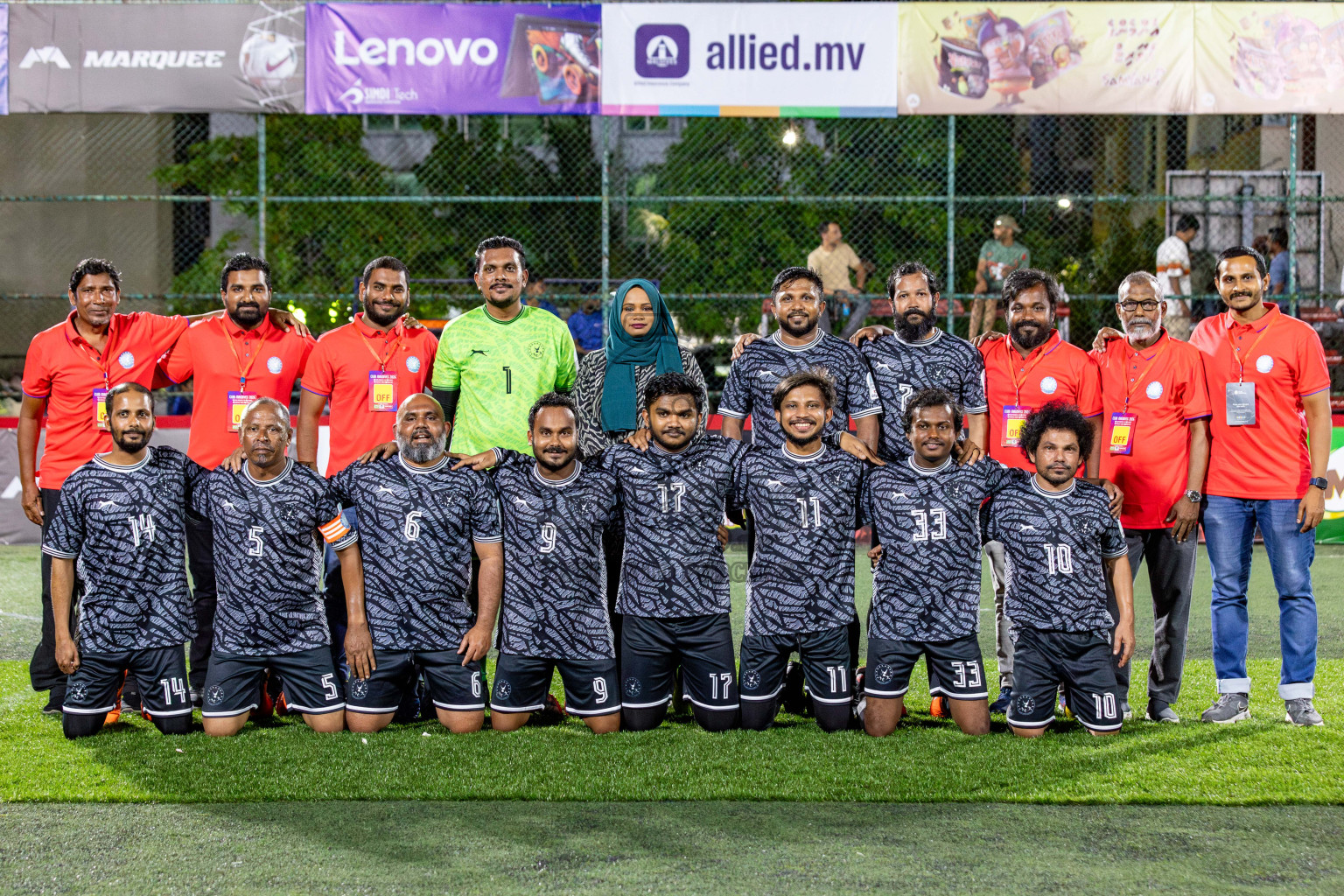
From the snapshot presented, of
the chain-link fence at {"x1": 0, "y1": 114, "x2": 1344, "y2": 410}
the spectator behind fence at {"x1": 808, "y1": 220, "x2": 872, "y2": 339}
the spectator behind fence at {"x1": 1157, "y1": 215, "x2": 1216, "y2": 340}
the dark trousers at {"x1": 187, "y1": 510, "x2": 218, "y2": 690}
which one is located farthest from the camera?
the chain-link fence at {"x1": 0, "y1": 114, "x2": 1344, "y2": 410}

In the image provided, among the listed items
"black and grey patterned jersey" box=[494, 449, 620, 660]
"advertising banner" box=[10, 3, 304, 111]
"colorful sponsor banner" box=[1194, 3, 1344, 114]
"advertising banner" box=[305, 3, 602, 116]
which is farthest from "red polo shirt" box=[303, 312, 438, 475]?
"colorful sponsor banner" box=[1194, 3, 1344, 114]

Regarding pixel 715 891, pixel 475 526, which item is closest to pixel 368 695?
pixel 475 526

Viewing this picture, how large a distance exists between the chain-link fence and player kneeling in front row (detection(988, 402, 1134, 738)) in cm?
990

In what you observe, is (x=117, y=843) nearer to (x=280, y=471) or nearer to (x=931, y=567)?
(x=280, y=471)

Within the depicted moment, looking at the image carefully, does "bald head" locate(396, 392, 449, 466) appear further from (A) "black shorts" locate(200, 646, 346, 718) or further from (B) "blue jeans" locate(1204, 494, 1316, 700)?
Result: (B) "blue jeans" locate(1204, 494, 1316, 700)

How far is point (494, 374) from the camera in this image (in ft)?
19.1

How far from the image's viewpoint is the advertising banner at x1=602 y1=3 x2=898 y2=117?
11.4 meters

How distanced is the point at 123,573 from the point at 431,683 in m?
1.35

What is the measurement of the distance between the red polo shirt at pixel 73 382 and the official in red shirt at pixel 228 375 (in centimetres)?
33

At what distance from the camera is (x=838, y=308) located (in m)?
13.4

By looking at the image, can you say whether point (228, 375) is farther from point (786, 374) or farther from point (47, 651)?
point (786, 374)

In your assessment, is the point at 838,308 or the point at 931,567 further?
the point at 838,308

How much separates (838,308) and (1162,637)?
8.18 meters

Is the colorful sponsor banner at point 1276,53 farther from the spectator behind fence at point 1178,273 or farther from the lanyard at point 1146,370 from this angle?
the lanyard at point 1146,370
